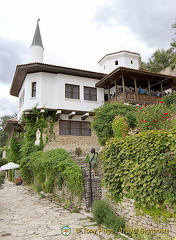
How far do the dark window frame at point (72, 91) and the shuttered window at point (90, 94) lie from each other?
0.69m

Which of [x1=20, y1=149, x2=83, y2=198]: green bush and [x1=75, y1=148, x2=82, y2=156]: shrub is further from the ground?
[x1=75, y1=148, x2=82, y2=156]: shrub

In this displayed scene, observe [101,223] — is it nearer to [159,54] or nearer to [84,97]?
[84,97]

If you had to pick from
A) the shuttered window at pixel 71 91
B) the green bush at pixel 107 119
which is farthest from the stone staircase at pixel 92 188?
the shuttered window at pixel 71 91

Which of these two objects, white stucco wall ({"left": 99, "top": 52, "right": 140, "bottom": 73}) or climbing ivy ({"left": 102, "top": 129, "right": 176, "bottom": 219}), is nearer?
climbing ivy ({"left": 102, "top": 129, "right": 176, "bottom": 219})

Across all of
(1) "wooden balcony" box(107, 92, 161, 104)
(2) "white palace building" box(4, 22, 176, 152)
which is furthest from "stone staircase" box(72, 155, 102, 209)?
(1) "wooden balcony" box(107, 92, 161, 104)

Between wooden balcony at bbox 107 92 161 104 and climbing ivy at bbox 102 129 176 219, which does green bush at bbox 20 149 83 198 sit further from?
wooden balcony at bbox 107 92 161 104

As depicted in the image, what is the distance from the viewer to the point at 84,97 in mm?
16156

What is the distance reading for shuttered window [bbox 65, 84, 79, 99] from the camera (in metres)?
15.6

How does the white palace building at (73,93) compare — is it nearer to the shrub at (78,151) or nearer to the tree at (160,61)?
the shrub at (78,151)

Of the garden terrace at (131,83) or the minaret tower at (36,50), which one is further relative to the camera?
the minaret tower at (36,50)

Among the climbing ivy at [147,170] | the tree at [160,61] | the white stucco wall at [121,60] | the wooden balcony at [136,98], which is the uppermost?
the tree at [160,61]

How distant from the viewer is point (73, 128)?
15789mm

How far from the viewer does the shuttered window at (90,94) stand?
16.3 m

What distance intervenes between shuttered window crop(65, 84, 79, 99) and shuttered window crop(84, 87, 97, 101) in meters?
0.77
